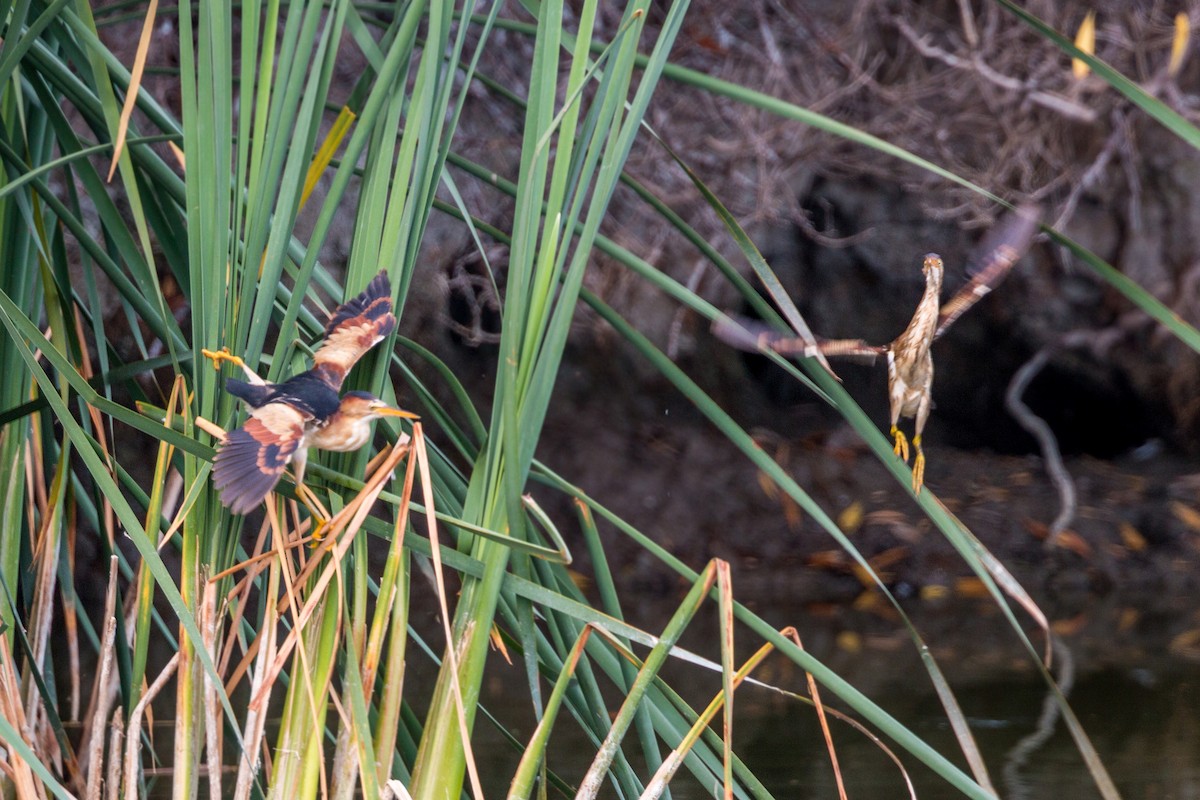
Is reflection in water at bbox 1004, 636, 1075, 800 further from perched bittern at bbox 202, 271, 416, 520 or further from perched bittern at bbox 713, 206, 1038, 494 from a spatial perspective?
perched bittern at bbox 202, 271, 416, 520

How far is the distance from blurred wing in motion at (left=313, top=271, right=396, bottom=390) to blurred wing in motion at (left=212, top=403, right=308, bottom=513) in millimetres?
96

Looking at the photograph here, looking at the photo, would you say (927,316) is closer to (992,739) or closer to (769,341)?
(769,341)

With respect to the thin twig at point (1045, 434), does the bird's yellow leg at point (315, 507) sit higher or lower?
higher

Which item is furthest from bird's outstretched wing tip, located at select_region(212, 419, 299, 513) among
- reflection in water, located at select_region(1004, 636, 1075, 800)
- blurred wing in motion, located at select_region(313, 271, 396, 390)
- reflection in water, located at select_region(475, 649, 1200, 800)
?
reflection in water, located at select_region(1004, 636, 1075, 800)

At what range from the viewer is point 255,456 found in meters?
0.89

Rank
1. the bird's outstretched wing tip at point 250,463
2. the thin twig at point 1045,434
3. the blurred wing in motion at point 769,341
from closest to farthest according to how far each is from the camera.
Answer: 1. the bird's outstretched wing tip at point 250,463
2. the blurred wing in motion at point 769,341
3. the thin twig at point 1045,434

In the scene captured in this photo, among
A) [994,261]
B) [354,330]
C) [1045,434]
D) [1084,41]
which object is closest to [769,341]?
[994,261]

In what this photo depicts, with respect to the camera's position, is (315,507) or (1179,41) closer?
(315,507)

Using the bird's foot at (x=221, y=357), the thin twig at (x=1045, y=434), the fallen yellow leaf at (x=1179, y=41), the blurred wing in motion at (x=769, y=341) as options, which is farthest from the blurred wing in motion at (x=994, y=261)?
the thin twig at (x=1045, y=434)

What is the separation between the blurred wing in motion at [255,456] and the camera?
0.87 m

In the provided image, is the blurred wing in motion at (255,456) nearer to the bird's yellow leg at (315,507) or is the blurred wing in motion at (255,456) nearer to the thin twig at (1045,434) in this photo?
the bird's yellow leg at (315,507)

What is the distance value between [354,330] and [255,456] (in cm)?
16

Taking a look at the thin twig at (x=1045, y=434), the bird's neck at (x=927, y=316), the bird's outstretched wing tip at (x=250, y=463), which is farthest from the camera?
the thin twig at (x=1045, y=434)

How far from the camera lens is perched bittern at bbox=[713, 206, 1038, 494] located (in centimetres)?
101
